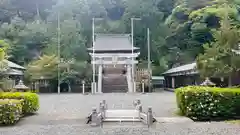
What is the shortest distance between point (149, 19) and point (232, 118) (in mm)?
30797

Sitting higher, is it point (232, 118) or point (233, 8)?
point (233, 8)

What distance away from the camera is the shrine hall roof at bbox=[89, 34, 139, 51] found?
32.7m

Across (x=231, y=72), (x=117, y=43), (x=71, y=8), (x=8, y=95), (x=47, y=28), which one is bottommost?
(x=8, y=95)

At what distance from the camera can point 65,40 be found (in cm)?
3269

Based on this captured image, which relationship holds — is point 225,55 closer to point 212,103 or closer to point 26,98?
point 212,103

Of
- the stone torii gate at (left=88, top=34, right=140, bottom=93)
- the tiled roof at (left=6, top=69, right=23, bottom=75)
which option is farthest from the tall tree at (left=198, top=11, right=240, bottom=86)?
the tiled roof at (left=6, top=69, right=23, bottom=75)

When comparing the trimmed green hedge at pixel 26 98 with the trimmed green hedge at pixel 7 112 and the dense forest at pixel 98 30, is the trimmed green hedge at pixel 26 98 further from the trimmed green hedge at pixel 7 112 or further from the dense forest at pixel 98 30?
the dense forest at pixel 98 30

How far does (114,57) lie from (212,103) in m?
21.3

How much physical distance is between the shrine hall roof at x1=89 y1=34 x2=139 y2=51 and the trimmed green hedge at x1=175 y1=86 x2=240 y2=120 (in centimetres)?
2183

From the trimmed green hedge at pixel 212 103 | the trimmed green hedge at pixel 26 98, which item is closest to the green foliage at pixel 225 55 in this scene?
the trimmed green hedge at pixel 212 103

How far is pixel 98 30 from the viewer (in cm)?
3934

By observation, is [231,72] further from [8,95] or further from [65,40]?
[65,40]

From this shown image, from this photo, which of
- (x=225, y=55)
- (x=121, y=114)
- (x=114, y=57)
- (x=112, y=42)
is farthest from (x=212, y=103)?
(x=112, y=42)

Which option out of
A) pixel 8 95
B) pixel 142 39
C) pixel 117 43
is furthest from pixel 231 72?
pixel 142 39
